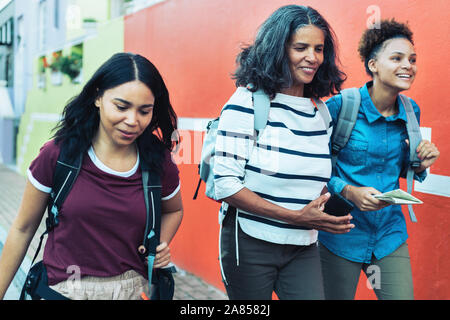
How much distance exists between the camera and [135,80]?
218 centimetres

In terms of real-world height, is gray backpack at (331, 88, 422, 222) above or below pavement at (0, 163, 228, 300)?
above

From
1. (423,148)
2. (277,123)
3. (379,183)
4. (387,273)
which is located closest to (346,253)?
(387,273)

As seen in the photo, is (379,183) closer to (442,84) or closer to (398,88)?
(398,88)

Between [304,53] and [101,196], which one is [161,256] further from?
[304,53]

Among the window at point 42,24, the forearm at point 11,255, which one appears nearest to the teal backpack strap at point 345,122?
the forearm at point 11,255

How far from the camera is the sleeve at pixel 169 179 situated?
7.77 feet

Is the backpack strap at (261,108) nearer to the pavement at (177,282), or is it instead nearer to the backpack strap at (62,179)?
the backpack strap at (62,179)

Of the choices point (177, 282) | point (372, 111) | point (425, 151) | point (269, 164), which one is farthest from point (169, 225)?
point (177, 282)

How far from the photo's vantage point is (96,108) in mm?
2334

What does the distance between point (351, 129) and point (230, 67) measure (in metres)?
2.75

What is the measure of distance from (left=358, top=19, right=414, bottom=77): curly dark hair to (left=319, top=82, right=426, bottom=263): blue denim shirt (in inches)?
12.5

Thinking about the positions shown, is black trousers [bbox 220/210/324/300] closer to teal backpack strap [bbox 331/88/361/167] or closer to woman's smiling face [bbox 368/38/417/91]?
teal backpack strap [bbox 331/88/361/167]

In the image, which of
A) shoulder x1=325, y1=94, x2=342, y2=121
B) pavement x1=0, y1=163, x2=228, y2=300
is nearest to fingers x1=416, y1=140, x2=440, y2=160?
shoulder x1=325, y1=94, x2=342, y2=121

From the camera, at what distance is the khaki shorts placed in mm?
2104
